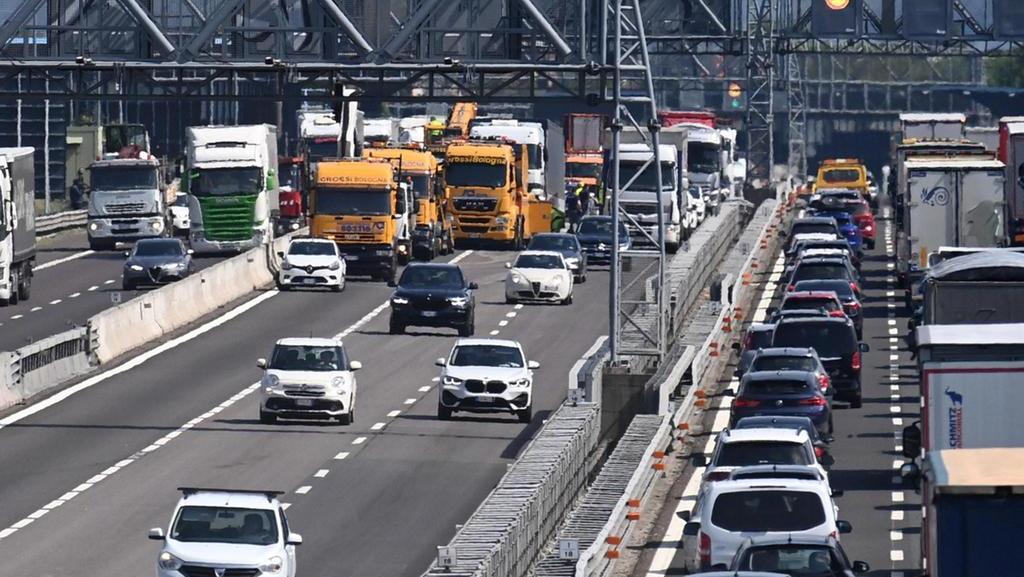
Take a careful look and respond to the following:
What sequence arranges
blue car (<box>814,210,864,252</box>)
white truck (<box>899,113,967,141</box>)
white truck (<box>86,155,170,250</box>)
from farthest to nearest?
white truck (<box>899,113,967,141</box>), white truck (<box>86,155,170,250</box>), blue car (<box>814,210,864,252</box>)

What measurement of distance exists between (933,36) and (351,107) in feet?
67.1

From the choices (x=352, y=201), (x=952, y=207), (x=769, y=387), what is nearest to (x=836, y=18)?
(x=352, y=201)

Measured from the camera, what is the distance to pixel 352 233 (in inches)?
2709

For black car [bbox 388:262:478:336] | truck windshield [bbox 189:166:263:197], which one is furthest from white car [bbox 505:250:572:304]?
truck windshield [bbox 189:166:263:197]

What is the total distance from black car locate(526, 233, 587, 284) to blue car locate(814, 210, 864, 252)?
7976 millimetres

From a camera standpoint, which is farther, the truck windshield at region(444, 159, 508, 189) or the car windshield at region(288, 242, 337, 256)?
the truck windshield at region(444, 159, 508, 189)

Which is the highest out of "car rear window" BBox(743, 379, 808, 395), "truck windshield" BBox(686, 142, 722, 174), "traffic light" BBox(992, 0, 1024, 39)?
"traffic light" BBox(992, 0, 1024, 39)

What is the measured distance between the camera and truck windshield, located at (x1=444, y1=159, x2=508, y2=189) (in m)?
77.5

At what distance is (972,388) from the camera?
2616 cm

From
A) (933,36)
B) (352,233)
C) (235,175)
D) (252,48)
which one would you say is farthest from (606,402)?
(933,36)

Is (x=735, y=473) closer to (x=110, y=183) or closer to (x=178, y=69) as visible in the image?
(x=178, y=69)

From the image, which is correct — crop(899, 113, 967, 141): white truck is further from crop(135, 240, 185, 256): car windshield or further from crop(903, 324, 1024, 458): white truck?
crop(903, 324, 1024, 458): white truck

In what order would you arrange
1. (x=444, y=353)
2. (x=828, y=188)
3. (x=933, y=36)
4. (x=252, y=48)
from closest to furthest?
(x=252, y=48)
(x=444, y=353)
(x=933, y=36)
(x=828, y=188)

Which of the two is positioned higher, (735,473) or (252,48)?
(252,48)
